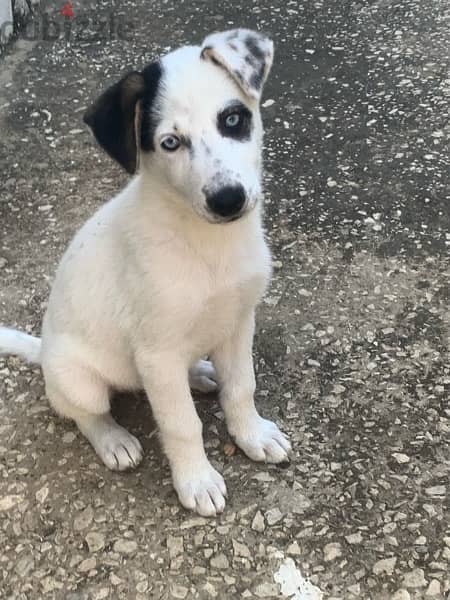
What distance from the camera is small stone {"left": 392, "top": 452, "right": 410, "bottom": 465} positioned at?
3.34 m

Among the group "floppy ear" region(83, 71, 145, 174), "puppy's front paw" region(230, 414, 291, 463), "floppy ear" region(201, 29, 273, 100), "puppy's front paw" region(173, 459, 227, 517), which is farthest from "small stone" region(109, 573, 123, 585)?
"floppy ear" region(201, 29, 273, 100)

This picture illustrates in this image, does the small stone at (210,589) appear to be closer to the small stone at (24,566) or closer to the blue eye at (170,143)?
the small stone at (24,566)

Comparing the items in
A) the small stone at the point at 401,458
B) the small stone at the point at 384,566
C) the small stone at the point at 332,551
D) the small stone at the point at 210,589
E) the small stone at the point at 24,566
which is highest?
the small stone at the point at 384,566

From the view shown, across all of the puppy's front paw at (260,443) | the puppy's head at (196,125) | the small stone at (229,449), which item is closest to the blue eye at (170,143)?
the puppy's head at (196,125)

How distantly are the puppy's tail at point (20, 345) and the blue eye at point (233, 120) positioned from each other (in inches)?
60.6

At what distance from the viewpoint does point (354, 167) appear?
5.08 metres

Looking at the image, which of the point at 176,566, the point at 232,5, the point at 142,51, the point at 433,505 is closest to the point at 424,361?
the point at 433,505

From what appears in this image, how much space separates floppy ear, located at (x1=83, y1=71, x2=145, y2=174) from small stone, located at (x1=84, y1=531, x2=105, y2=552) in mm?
1457

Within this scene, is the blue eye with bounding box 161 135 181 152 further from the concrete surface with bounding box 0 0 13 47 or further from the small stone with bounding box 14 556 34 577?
the concrete surface with bounding box 0 0 13 47

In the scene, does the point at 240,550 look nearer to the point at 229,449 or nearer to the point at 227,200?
the point at 229,449

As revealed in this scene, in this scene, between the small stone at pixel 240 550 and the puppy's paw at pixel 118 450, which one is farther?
the puppy's paw at pixel 118 450

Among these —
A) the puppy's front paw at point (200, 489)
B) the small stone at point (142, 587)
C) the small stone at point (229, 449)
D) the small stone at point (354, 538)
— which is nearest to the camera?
the small stone at point (142, 587)

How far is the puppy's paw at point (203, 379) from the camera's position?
3.68 metres
